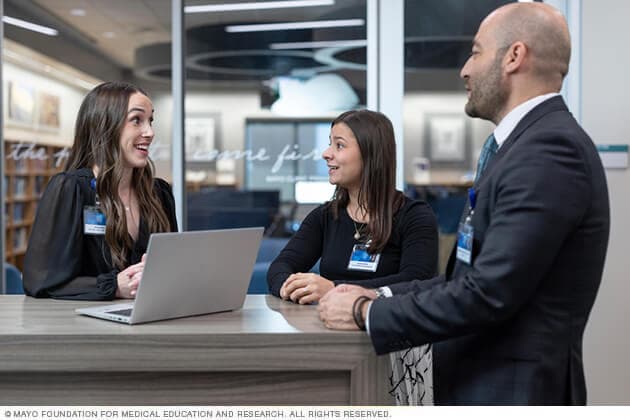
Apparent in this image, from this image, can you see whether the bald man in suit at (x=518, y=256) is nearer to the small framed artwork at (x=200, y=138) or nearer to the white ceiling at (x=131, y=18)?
the white ceiling at (x=131, y=18)

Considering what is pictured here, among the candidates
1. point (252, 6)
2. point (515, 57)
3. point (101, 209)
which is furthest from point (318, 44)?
point (515, 57)

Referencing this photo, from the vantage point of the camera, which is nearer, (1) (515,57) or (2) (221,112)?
(1) (515,57)

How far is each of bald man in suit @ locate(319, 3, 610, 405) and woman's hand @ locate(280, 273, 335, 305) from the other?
0.40 m

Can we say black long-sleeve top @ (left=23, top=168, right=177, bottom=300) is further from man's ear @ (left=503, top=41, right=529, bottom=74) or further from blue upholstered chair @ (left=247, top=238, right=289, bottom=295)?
blue upholstered chair @ (left=247, top=238, right=289, bottom=295)

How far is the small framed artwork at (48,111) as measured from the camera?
6.74 m

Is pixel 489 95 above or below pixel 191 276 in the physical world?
above

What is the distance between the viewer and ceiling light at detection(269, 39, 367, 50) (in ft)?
15.6

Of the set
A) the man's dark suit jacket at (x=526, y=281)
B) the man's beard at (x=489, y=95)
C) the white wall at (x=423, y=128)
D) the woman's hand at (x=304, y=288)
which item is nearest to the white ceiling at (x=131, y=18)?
the woman's hand at (x=304, y=288)

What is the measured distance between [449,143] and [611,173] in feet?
26.1

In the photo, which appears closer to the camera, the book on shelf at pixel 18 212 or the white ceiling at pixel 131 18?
the white ceiling at pixel 131 18

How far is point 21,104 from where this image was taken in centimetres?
664

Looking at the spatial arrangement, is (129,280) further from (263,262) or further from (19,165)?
(19,165)

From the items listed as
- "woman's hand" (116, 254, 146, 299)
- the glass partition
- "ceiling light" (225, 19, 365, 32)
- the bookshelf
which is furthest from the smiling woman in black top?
the bookshelf

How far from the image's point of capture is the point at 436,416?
1771 mm
